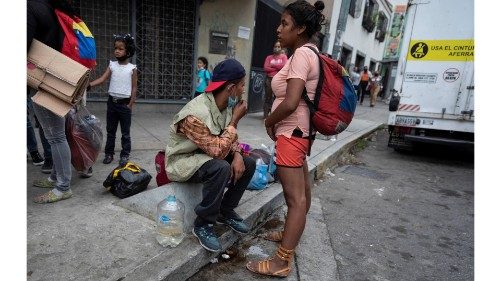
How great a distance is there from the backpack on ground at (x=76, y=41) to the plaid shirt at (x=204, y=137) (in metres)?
1.13

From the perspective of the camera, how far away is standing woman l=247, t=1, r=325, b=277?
2.33 metres

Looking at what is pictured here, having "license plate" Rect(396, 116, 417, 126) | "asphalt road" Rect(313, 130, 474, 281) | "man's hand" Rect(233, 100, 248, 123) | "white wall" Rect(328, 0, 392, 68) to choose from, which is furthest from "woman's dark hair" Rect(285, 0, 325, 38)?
"white wall" Rect(328, 0, 392, 68)

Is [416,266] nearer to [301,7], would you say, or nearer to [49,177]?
[301,7]

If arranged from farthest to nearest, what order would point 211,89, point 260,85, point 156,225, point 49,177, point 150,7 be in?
point 260,85 < point 150,7 < point 49,177 < point 156,225 < point 211,89

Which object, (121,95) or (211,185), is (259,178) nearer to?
(211,185)

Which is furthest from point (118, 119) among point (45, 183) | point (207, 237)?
point (207, 237)

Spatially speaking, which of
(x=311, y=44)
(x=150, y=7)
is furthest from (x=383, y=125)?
(x=311, y=44)

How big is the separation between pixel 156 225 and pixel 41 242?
0.79 m

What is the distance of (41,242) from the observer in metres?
2.31

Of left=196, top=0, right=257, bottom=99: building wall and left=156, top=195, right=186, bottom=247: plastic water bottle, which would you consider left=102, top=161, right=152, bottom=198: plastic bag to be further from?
left=196, top=0, right=257, bottom=99: building wall

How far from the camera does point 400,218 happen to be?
4020mm

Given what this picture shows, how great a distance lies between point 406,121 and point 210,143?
5411mm

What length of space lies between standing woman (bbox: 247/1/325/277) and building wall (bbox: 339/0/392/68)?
1440cm

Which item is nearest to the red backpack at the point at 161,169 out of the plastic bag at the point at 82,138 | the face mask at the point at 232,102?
the face mask at the point at 232,102
